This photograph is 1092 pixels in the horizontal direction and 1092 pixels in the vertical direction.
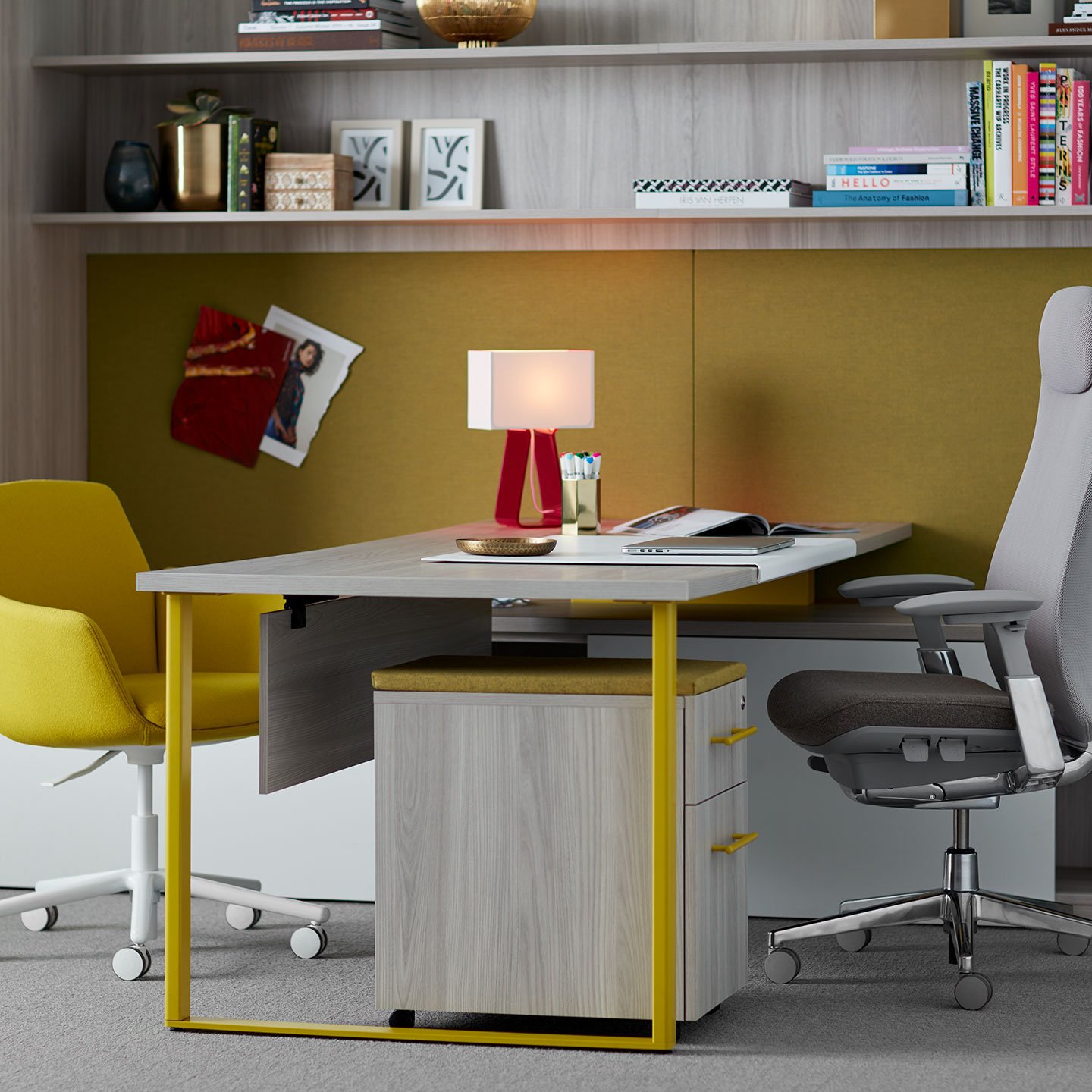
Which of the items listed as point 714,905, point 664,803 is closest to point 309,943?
point 714,905

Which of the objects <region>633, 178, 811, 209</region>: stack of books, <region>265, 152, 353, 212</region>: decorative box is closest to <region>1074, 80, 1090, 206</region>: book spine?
<region>633, 178, 811, 209</region>: stack of books

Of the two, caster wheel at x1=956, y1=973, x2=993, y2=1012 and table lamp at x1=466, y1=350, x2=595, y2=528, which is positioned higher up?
table lamp at x1=466, y1=350, x2=595, y2=528

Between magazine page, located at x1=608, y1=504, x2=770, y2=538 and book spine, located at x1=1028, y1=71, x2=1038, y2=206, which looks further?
book spine, located at x1=1028, y1=71, x2=1038, y2=206

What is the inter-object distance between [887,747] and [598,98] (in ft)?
6.59

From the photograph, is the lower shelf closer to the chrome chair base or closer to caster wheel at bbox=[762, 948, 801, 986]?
the chrome chair base

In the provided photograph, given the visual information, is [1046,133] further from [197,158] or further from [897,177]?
[197,158]

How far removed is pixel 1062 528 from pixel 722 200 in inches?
52.2

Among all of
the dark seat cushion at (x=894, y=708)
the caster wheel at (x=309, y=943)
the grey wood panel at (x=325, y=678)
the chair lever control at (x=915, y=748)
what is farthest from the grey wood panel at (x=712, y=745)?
the caster wheel at (x=309, y=943)

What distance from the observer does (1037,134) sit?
12.7ft

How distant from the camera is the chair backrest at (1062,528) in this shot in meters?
2.98

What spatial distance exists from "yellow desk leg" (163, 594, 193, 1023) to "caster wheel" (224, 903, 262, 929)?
73 centimetres

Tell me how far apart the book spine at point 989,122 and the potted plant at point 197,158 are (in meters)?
1.77

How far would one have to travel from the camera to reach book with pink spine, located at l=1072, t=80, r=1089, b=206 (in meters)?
3.87

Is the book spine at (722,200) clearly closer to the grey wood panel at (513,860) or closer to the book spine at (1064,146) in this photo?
the book spine at (1064,146)
